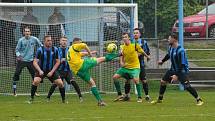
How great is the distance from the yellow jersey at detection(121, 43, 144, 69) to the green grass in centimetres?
103

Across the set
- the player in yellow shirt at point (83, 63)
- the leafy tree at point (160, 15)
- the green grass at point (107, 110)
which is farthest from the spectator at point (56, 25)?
the leafy tree at point (160, 15)

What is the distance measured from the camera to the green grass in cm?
1479

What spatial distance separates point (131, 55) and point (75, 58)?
193 centimetres

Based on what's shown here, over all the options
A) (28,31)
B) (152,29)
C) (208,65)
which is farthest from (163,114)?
(152,29)

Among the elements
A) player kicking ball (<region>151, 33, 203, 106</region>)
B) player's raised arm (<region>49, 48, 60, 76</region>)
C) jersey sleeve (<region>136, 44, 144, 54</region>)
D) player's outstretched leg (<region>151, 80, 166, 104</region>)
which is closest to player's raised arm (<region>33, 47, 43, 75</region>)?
player's raised arm (<region>49, 48, 60, 76</region>)

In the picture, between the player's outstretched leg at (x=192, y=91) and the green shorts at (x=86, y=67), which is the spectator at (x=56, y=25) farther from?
the player's outstretched leg at (x=192, y=91)

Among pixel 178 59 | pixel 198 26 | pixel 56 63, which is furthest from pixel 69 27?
pixel 198 26

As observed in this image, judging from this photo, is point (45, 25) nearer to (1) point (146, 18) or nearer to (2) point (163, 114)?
(2) point (163, 114)

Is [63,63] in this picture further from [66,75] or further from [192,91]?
[192,91]

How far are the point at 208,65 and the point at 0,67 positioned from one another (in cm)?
868

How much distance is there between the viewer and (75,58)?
59.2ft

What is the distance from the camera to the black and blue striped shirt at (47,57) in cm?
1873

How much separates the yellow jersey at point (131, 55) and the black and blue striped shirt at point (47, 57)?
1894mm

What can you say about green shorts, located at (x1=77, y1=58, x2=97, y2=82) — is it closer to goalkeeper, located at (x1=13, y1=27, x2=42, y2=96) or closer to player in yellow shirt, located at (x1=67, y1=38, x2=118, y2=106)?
player in yellow shirt, located at (x1=67, y1=38, x2=118, y2=106)
